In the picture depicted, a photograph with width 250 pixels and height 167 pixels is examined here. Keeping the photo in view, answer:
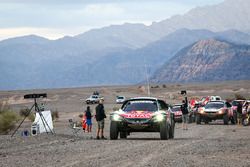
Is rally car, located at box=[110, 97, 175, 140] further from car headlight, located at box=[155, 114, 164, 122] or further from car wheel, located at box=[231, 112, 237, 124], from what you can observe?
car wheel, located at box=[231, 112, 237, 124]

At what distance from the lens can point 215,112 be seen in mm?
46469

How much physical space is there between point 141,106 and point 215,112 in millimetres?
18831

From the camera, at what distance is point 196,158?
18844 millimetres

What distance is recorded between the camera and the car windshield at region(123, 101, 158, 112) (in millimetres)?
28266

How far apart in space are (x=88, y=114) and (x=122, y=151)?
17.1 m

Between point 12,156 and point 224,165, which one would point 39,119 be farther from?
point 224,165

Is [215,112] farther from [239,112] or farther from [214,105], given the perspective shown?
[239,112]

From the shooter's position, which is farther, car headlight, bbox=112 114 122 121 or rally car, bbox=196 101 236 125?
rally car, bbox=196 101 236 125

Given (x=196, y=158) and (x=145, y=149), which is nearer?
(x=196, y=158)

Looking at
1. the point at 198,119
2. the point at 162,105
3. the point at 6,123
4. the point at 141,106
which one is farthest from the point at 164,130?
the point at 198,119

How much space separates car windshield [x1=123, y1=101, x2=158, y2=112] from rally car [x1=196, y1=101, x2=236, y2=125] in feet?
60.6

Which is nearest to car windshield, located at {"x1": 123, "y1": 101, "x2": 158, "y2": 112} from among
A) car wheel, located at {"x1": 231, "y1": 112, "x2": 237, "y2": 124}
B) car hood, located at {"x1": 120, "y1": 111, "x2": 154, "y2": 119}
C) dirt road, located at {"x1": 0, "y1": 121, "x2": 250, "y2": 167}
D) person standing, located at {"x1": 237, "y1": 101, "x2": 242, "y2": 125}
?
car hood, located at {"x1": 120, "y1": 111, "x2": 154, "y2": 119}

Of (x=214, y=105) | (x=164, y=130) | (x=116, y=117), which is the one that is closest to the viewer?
(x=164, y=130)

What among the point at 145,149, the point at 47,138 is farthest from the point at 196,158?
the point at 47,138
